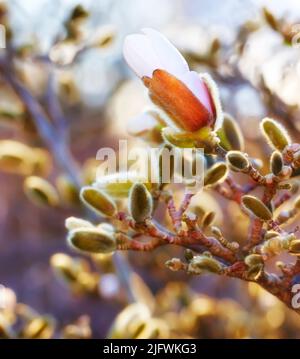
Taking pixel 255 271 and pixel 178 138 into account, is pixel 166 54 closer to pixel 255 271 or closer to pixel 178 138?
pixel 178 138

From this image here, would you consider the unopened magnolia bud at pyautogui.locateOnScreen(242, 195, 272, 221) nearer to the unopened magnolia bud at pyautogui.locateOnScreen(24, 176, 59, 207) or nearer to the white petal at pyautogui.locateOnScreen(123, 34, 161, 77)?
the white petal at pyautogui.locateOnScreen(123, 34, 161, 77)

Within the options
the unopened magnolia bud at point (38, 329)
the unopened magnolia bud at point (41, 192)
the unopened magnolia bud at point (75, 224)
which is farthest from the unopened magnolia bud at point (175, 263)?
the unopened magnolia bud at point (41, 192)

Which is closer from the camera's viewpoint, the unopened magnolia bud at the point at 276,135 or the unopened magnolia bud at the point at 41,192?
the unopened magnolia bud at the point at 276,135

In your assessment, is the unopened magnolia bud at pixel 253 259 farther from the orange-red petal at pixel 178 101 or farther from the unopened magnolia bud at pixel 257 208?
the orange-red petal at pixel 178 101
